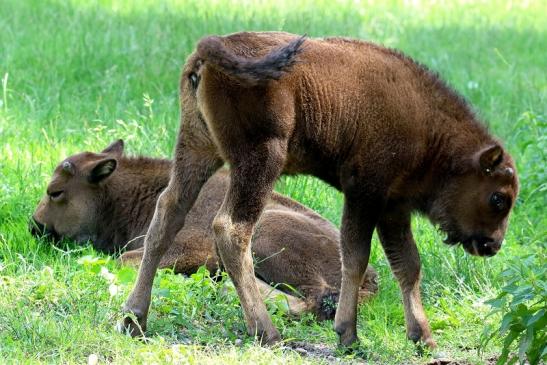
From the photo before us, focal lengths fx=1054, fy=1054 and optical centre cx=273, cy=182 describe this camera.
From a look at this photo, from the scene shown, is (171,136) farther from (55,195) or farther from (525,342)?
(525,342)

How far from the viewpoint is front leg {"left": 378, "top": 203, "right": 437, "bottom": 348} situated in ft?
23.5

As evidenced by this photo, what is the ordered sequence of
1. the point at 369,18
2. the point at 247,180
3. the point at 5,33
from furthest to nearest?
the point at 369,18, the point at 5,33, the point at 247,180

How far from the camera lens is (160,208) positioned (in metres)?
6.77

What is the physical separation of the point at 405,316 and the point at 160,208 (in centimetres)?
184

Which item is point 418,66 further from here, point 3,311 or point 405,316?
point 3,311

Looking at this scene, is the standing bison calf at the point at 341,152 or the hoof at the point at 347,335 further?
the hoof at the point at 347,335

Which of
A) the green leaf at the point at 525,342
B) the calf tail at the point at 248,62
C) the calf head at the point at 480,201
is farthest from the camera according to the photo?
the calf head at the point at 480,201

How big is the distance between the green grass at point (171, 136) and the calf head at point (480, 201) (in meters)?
0.32

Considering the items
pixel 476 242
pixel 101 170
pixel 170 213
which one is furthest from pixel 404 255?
pixel 101 170

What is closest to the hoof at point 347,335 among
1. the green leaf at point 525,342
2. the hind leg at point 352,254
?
the hind leg at point 352,254

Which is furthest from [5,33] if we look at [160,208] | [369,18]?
[160,208]

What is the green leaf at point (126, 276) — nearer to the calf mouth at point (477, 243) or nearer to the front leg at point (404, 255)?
the front leg at point (404, 255)

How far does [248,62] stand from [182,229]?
251 centimetres

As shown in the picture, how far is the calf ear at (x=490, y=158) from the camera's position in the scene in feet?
22.7
